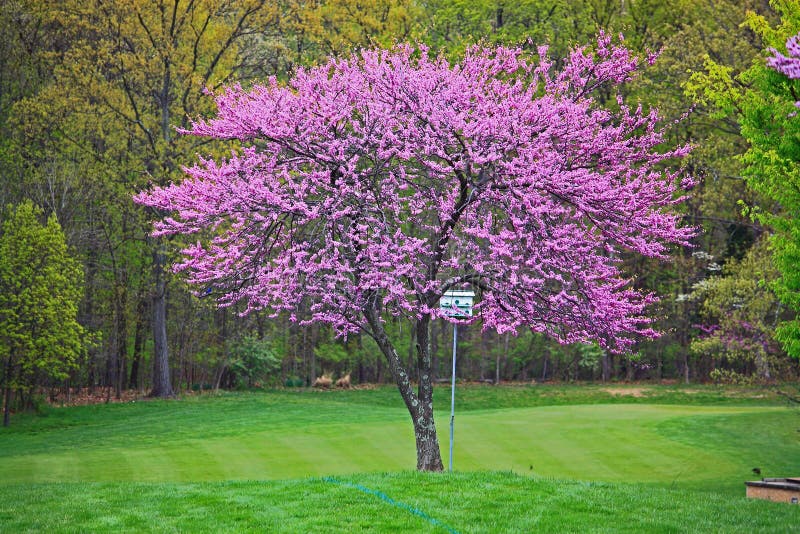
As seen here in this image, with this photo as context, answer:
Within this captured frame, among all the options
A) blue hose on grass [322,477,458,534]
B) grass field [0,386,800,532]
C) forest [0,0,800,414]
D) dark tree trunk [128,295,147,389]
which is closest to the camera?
blue hose on grass [322,477,458,534]

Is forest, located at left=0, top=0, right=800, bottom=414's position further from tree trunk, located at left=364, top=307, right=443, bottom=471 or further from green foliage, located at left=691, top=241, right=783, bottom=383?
tree trunk, located at left=364, top=307, right=443, bottom=471

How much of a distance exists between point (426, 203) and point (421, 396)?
3.09 metres

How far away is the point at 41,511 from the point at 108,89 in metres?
22.7

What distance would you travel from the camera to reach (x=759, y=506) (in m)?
10.8

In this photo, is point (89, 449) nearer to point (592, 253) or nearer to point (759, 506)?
point (592, 253)

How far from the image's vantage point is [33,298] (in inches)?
947

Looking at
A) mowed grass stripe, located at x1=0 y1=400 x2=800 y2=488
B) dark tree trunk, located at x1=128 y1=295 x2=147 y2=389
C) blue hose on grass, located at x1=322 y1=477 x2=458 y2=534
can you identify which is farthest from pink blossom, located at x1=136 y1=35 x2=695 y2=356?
dark tree trunk, located at x1=128 y1=295 x2=147 y2=389

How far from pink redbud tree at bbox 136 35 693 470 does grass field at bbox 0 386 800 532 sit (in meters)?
2.56

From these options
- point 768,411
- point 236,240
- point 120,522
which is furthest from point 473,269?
point 768,411

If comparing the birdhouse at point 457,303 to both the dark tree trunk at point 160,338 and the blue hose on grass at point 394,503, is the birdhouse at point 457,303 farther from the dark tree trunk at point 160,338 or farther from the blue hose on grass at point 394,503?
the dark tree trunk at point 160,338

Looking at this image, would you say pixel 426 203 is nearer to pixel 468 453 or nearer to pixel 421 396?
pixel 421 396

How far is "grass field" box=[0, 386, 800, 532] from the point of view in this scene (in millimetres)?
9859

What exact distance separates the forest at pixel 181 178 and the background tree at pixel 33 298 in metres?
0.06

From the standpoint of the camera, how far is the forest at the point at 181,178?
25781 millimetres
